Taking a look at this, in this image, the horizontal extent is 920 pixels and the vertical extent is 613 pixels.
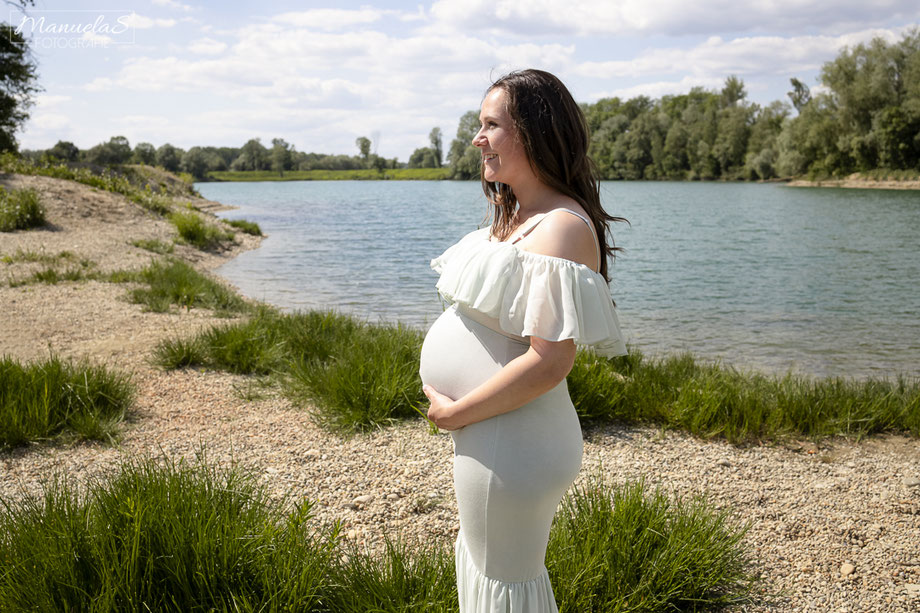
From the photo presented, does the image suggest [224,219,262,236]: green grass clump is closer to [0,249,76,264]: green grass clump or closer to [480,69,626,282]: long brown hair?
[0,249,76,264]: green grass clump

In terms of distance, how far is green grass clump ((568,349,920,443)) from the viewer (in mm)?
5605

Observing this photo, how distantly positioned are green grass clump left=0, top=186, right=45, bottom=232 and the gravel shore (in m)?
10.5

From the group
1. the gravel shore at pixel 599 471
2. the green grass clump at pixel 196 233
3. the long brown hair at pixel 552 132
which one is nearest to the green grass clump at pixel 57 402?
the gravel shore at pixel 599 471

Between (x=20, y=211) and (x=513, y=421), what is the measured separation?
1806cm

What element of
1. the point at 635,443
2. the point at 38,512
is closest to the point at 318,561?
the point at 38,512

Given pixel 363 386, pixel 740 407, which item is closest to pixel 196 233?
pixel 363 386

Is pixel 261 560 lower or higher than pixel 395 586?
higher

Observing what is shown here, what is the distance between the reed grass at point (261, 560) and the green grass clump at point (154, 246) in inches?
591

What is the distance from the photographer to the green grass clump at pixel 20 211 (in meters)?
15.7

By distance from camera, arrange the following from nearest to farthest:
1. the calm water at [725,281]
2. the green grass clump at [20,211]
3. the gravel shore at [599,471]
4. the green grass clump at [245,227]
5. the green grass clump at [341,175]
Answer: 1. the gravel shore at [599,471]
2. the calm water at [725,281]
3. the green grass clump at [20,211]
4. the green grass clump at [245,227]
5. the green grass clump at [341,175]

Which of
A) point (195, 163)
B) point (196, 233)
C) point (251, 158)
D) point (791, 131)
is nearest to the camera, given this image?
point (196, 233)

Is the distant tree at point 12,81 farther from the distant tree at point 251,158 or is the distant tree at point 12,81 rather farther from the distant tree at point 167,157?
the distant tree at point 251,158

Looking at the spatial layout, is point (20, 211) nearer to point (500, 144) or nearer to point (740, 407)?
point (740, 407)

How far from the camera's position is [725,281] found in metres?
17.0
